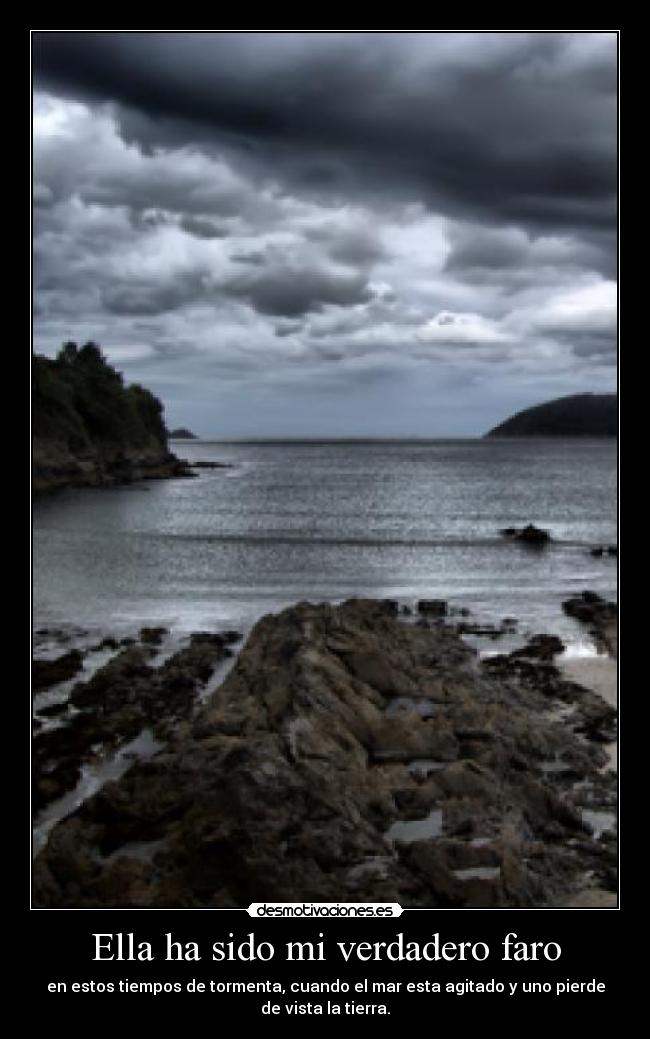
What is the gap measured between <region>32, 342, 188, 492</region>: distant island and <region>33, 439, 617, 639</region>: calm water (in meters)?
8.39

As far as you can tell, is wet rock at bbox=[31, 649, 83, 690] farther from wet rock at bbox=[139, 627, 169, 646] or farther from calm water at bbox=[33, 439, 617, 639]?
calm water at bbox=[33, 439, 617, 639]

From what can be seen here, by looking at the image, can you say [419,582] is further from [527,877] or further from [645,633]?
[645,633]

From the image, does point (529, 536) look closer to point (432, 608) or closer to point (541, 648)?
point (432, 608)

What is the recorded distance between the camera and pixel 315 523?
87125mm

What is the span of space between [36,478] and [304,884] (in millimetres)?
107805

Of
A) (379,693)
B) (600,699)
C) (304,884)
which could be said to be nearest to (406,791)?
(304,884)

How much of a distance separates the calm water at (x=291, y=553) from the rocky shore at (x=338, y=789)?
15994 mm

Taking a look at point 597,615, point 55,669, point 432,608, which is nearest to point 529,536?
point 432,608

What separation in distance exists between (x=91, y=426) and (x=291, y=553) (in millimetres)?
86800

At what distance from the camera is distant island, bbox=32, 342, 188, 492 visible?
122562 mm

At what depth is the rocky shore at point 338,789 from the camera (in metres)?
11.9

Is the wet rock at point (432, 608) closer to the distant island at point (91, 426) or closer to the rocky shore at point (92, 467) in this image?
the rocky shore at point (92, 467)

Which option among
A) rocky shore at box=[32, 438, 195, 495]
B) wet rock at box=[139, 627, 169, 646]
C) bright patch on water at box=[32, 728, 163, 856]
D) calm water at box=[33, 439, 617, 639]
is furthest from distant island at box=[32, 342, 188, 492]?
bright patch on water at box=[32, 728, 163, 856]

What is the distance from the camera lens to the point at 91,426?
472 feet
